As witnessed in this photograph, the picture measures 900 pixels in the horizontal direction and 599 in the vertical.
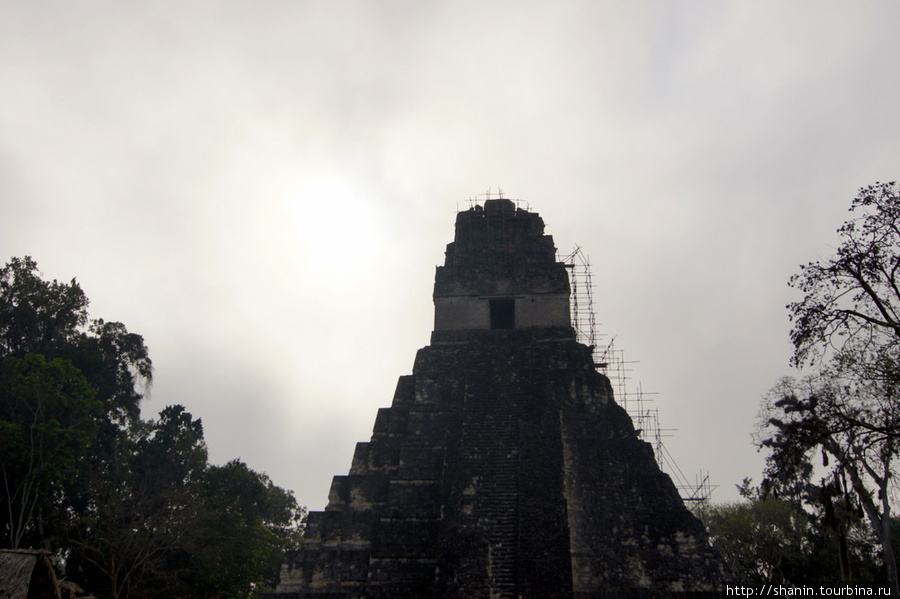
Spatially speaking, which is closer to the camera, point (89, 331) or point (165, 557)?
point (165, 557)

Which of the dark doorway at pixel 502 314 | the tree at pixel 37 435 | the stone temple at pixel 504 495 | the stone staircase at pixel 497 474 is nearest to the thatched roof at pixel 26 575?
the stone temple at pixel 504 495

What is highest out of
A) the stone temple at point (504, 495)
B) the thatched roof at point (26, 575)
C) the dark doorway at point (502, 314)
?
A: the dark doorway at point (502, 314)

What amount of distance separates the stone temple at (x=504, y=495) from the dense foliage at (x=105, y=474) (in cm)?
722

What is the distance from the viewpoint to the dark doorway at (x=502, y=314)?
16.8 meters

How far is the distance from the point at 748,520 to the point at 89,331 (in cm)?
2115

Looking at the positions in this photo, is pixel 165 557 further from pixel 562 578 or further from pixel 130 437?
pixel 562 578

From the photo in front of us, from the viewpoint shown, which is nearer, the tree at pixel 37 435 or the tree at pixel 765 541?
the tree at pixel 37 435

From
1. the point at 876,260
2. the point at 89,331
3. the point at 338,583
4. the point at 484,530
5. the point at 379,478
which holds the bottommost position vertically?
the point at 338,583

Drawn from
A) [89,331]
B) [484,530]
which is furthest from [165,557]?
[484,530]

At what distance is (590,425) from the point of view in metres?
13.6

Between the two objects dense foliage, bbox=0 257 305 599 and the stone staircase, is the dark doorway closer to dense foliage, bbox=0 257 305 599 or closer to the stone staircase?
the stone staircase

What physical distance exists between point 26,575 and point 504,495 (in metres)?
6.95

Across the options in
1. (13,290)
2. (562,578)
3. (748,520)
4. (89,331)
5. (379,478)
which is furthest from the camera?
(748,520)

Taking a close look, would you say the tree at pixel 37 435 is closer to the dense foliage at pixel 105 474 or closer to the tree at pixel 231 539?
the dense foliage at pixel 105 474
